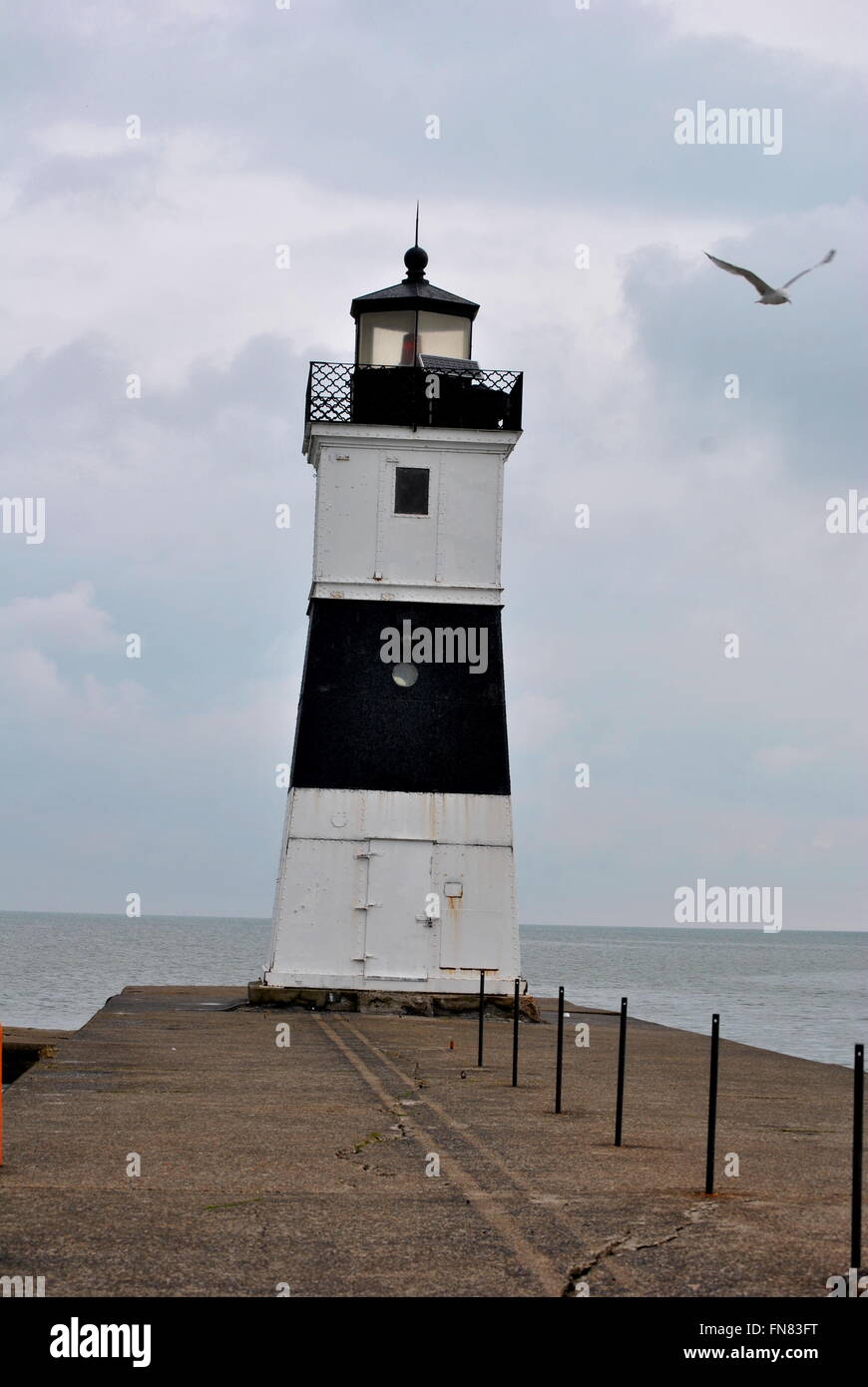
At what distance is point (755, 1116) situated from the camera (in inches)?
573

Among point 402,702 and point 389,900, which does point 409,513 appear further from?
point 389,900

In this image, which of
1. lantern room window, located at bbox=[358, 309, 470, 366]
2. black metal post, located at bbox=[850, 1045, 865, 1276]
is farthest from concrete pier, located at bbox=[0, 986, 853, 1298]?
lantern room window, located at bbox=[358, 309, 470, 366]

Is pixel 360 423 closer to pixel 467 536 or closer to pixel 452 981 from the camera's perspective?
pixel 467 536

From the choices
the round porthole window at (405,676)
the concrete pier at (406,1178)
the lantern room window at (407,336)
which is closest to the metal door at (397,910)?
the round porthole window at (405,676)

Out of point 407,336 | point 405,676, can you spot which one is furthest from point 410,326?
point 405,676

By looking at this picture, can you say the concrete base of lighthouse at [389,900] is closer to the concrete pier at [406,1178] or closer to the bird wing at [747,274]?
the concrete pier at [406,1178]

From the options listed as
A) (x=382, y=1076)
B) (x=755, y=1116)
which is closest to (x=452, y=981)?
(x=382, y=1076)

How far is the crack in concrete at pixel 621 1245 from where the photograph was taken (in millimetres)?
7789

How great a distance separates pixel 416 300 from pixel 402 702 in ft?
22.8

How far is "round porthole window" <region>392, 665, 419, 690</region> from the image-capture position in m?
26.2

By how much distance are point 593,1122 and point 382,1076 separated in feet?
11.3

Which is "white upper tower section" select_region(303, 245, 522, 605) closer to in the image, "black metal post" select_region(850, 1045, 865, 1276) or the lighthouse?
the lighthouse

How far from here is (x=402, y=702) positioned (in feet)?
85.8
